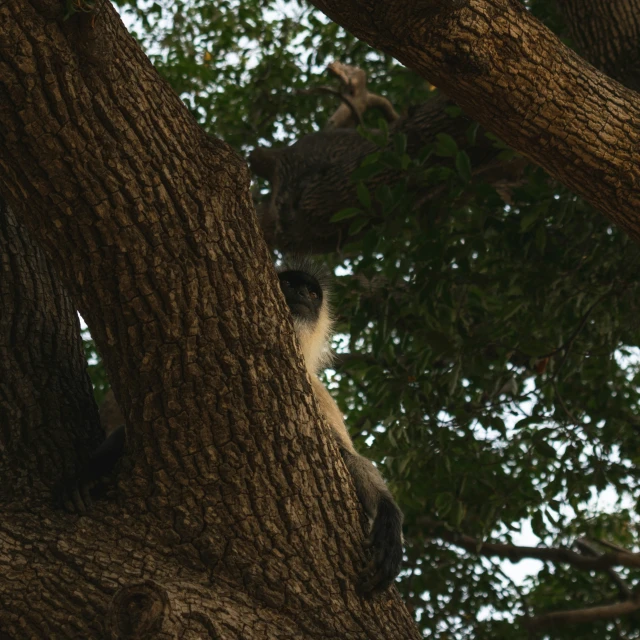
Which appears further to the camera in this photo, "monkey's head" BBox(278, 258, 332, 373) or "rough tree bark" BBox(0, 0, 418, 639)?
"monkey's head" BBox(278, 258, 332, 373)

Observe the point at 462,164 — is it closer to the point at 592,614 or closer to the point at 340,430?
the point at 340,430

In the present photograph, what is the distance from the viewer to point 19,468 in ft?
8.95

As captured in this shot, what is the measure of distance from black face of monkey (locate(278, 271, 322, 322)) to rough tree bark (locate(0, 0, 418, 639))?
1.57 m

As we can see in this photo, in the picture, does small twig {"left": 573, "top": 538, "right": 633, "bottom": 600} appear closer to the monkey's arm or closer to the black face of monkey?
the monkey's arm

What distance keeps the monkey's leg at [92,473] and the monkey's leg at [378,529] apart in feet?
2.83

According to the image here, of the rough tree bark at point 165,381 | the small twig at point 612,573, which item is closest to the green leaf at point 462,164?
the rough tree bark at point 165,381

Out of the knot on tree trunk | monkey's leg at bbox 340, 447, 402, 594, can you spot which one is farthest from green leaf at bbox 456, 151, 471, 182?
the knot on tree trunk

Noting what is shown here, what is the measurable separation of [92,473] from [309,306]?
1760mm

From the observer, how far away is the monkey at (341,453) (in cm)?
263

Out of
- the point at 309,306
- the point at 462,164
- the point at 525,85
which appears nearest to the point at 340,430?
the point at 309,306

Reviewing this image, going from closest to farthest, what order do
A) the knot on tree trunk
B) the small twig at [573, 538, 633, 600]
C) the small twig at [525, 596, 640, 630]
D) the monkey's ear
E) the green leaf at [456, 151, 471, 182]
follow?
the knot on tree trunk < the green leaf at [456, 151, 471, 182] < the monkey's ear < the small twig at [525, 596, 640, 630] < the small twig at [573, 538, 633, 600]

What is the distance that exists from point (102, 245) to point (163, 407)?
1.58ft

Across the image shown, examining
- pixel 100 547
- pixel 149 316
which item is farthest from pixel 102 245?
pixel 100 547

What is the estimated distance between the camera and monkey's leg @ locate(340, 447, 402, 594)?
2.62m
